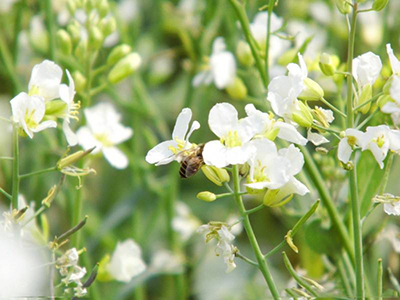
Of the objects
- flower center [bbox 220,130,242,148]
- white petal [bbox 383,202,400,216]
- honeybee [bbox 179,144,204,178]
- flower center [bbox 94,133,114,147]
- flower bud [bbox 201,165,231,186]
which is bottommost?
flower center [bbox 94,133,114,147]

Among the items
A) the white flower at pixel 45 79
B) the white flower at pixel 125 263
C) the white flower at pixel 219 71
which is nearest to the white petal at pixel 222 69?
the white flower at pixel 219 71

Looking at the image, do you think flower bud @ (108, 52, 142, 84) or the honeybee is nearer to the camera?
the honeybee

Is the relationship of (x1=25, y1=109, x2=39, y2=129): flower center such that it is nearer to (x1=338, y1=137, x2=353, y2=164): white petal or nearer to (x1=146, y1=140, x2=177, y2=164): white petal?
(x1=146, y1=140, x2=177, y2=164): white petal

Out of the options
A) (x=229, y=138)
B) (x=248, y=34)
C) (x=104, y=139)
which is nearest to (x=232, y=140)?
(x=229, y=138)

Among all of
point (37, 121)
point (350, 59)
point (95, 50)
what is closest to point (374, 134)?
point (350, 59)

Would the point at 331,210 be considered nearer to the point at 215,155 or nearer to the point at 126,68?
the point at 215,155

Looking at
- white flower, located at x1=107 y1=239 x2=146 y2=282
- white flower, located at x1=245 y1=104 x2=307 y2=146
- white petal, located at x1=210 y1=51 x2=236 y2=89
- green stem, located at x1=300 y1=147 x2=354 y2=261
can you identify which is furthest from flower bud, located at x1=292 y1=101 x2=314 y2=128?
white petal, located at x1=210 y1=51 x2=236 y2=89
